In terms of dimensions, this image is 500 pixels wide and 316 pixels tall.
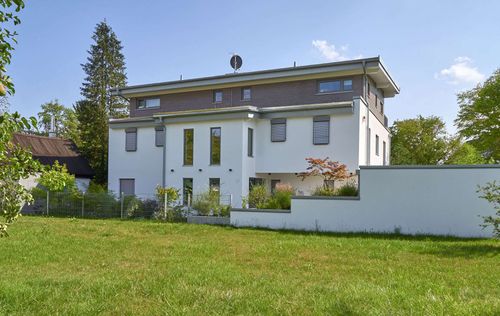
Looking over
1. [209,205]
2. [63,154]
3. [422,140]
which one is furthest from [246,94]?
[422,140]

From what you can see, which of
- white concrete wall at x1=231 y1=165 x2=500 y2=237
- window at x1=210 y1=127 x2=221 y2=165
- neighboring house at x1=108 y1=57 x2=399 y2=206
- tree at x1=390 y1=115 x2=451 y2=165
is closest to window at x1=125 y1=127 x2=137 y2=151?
neighboring house at x1=108 y1=57 x2=399 y2=206

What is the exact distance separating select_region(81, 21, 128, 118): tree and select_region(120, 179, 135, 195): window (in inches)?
463

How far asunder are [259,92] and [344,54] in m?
5.09

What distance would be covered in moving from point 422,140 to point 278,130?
65.5ft

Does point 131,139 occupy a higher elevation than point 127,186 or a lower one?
higher

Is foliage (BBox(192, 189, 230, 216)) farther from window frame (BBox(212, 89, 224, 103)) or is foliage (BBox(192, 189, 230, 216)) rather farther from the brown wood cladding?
window frame (BBox(212, 89, 224, 103))

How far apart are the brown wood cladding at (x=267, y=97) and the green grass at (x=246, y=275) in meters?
10.5

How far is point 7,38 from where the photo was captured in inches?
135

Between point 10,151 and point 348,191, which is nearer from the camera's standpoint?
point 10,151

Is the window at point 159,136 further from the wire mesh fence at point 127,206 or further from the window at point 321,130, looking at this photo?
the window at point 321,130

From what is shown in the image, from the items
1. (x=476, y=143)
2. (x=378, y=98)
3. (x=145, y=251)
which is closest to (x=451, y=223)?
(x=145, y=251)

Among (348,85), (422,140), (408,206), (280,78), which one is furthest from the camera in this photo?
(422,140)

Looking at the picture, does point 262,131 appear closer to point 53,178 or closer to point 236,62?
point 236,62

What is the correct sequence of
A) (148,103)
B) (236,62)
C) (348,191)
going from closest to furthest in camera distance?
(348,191) < (236,62) < (148,103)
